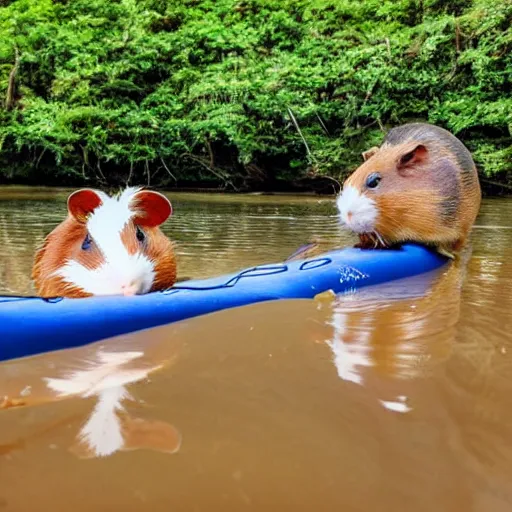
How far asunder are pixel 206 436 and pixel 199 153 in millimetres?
13282

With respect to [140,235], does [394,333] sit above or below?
below

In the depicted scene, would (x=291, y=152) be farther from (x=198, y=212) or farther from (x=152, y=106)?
(x=198, y=212)

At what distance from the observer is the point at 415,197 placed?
10.8 ft

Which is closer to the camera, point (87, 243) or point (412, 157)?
point (87, 243)

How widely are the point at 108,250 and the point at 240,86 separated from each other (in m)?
11.4

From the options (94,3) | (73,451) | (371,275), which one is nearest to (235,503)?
(73,451)

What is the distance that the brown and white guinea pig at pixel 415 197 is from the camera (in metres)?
3.28

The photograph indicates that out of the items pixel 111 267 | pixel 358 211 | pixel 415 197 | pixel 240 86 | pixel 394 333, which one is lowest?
pixel 394 333

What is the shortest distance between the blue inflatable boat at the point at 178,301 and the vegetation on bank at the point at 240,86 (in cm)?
918

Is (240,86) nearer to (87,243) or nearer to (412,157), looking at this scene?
(412,157)

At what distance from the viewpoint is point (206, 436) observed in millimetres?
1047

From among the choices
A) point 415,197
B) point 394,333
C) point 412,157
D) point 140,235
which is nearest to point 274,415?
point 394,333

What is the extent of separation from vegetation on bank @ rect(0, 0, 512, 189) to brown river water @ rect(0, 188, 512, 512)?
10.3 m

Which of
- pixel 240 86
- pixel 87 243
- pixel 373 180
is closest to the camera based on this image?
pixel 87 243
